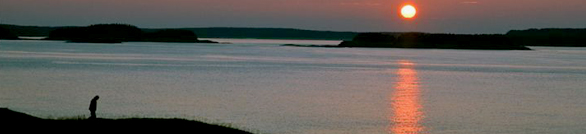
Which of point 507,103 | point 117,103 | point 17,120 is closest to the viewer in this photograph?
point 17,120

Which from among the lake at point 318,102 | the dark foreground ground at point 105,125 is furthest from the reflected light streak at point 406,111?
→ the dark foreground ground at point 105,125

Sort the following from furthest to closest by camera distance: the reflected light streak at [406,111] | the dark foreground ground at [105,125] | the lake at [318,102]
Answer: the lake at [318,102], the reflected light streak at [406,111], the dark foreground ground at [105,125]

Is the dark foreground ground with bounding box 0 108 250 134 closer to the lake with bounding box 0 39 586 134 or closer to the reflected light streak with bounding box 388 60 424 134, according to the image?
the lake with bounding box 0 39 586 134

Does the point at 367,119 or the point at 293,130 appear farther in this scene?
the point at 367,119

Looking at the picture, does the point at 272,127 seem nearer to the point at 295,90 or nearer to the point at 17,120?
the point at 17,120

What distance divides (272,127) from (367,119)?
4699 millimetres

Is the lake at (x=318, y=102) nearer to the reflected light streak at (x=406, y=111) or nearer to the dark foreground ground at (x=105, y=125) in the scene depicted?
the reflected light streak at (x=406, y=111)

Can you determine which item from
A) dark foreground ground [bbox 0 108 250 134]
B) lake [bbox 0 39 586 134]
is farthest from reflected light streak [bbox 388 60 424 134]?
dark foreground ground [bbox 0 108 250 134]

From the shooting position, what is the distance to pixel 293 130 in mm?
27188

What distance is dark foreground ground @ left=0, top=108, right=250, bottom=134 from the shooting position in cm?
1886

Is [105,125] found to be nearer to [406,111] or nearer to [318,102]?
[406,111]

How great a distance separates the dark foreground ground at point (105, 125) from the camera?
18859mm

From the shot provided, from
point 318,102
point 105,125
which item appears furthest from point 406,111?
point 105,125

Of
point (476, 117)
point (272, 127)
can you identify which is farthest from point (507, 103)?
point (272, 127)
